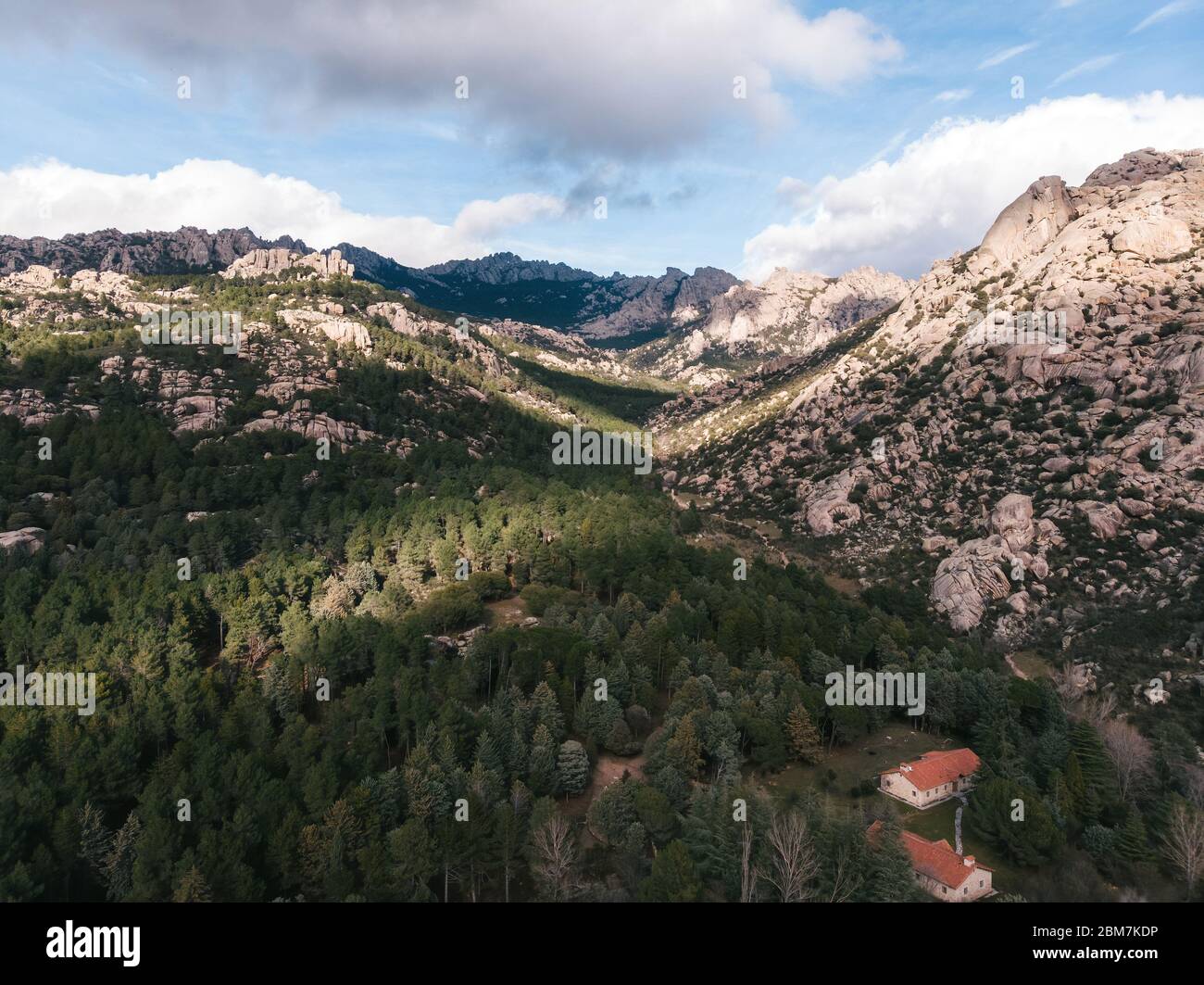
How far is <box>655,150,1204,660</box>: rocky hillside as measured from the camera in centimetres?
7100

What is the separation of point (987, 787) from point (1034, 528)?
171 feet

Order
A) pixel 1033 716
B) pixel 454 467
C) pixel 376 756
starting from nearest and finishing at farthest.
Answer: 1. pixel 376 756
2. pixel 1033 716
3. pixel 454 467

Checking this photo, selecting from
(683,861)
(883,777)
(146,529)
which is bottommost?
(883,777)

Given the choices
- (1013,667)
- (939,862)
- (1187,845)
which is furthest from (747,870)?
(1013,667)

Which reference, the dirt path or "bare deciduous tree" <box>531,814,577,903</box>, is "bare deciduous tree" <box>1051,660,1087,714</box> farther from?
"bare deciduous tree" <box>531,814,577,903</box>

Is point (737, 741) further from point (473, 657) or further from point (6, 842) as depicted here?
point (6, 842)

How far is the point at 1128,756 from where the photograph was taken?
41656 mm

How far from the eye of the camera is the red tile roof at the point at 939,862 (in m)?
30.7

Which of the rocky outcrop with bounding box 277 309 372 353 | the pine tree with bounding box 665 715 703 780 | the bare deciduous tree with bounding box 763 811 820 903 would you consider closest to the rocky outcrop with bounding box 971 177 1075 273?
the pine tree with bounding box 665 715 703 780

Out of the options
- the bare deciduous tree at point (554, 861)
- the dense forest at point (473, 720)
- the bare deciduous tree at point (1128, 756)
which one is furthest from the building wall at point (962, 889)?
the bare deciduous tree at point (554, 861)

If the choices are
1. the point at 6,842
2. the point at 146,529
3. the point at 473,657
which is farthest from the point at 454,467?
the point at 6,842

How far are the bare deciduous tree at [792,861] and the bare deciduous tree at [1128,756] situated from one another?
25.7m
